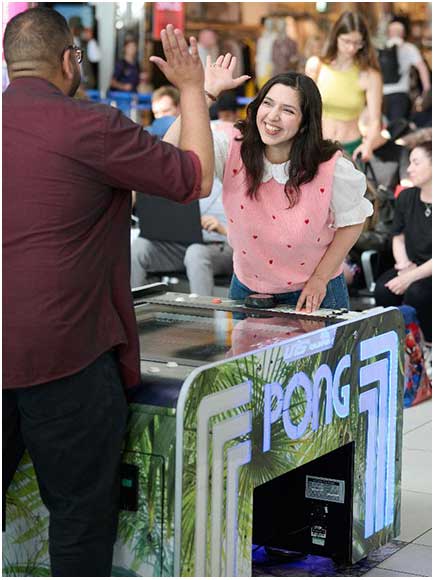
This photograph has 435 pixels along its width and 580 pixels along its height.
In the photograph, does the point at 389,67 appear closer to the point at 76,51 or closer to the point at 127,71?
the point at 127,71

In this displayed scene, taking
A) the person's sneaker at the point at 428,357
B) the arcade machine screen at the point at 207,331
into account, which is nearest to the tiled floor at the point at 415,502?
the person's sneaker at the point at 428,357

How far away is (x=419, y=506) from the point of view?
4.16m

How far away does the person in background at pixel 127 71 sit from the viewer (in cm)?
1296

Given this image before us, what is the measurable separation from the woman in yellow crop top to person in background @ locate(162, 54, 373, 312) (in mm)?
3872

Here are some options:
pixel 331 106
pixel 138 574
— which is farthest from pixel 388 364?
pixel 331 106

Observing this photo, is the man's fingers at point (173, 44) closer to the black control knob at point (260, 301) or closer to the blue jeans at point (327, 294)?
the black control knob at point (260, 301)

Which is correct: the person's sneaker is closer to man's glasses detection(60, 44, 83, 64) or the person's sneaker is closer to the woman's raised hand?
the woman's raised hand

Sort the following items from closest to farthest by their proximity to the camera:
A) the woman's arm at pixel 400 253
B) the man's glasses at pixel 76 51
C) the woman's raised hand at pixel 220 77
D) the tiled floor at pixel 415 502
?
the man's glasses at pixel 76 51, the woman's raised hand at pixel 220 77, the tiled floor at pixel 415 502, the woman's arm at pixel 400 253

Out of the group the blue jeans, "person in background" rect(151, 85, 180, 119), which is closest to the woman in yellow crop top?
"person in background" rect(151, 85, 180, 119)

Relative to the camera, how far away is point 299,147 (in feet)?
12.0

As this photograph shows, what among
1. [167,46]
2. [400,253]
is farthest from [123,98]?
[167,46]

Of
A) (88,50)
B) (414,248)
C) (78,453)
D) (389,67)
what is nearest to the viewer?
(78,453)

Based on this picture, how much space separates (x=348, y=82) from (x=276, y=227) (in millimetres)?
4143

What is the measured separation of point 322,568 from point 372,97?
463 centimetres
